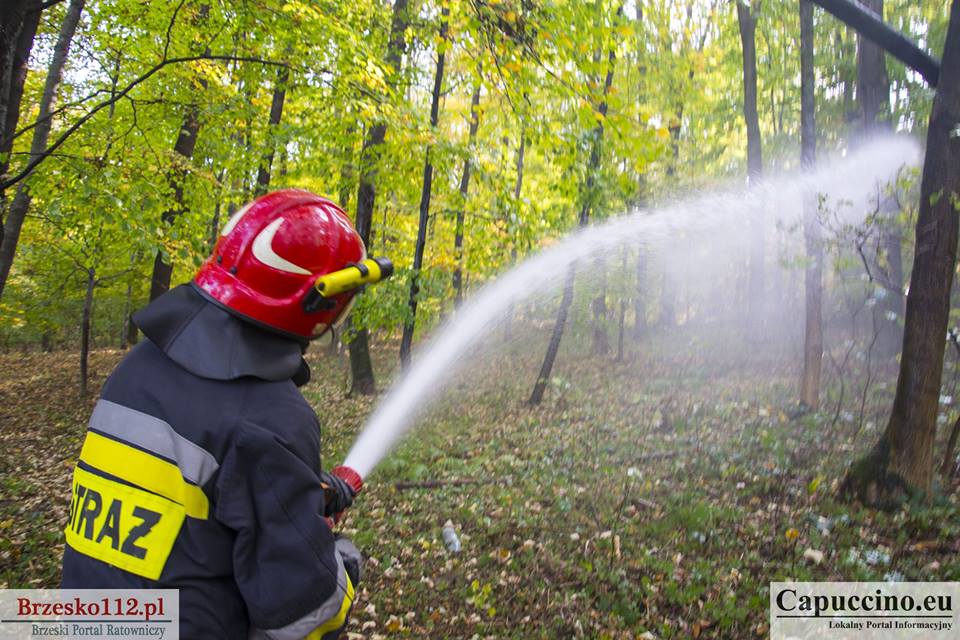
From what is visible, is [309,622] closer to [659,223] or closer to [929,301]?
[929,301]

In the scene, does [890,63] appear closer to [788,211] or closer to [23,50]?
[788,211]

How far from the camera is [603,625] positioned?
15.6 ft

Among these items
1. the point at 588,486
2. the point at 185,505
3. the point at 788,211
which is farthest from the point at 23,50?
the point at 788,211

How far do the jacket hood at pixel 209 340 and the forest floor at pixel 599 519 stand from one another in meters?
3.75

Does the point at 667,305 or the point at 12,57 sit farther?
the point at 667,305

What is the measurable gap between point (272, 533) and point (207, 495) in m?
0.26

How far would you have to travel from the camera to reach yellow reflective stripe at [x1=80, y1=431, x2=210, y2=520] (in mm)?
1830

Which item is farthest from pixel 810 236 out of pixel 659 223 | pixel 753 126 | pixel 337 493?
pixel 337 493

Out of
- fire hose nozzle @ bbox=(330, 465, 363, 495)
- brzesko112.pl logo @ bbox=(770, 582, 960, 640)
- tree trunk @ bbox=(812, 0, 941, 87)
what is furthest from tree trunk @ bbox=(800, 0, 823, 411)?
fire hose nozzle @ bbox=(330, 465, 363, 495)

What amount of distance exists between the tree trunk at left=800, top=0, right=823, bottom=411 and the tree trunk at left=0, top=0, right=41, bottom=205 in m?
10.5

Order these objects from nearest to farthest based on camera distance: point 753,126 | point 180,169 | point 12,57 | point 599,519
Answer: point 12,57
point 599,519
point 180,169
point 753,126

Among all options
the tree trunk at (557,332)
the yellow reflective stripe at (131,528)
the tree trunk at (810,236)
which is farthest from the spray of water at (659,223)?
the yellow reflective stripe at (131,528)

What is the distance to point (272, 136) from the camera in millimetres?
8953

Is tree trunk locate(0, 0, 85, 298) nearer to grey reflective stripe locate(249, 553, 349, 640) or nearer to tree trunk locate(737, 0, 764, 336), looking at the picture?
grey reflective stripe locate(249, 553, 349, 640)
